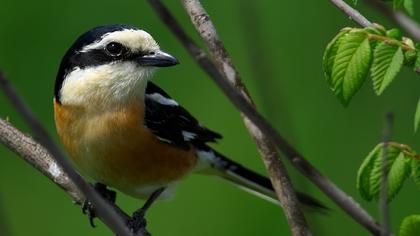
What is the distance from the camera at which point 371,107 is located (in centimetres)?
642

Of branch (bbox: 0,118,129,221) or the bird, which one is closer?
branch (bbox: 0,118,129,221)

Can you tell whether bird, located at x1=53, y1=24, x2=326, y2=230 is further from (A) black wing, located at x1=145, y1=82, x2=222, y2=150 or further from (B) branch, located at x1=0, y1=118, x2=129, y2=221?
(B) branch, located at x1=0, y1=118, x2=129, y2=221

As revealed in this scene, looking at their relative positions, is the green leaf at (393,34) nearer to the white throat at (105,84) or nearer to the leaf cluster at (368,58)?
the leaf cluster at (368,58)

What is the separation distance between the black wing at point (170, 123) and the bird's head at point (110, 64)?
0.24 m

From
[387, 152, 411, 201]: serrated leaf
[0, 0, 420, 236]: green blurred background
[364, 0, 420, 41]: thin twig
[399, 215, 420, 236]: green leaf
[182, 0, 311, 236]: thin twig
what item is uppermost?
[364, 0, 420, 41]: thin twig

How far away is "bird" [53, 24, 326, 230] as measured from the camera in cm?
382

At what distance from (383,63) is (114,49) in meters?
1.55

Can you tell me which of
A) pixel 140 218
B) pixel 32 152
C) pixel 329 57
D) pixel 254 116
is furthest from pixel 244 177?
pixel 254 116

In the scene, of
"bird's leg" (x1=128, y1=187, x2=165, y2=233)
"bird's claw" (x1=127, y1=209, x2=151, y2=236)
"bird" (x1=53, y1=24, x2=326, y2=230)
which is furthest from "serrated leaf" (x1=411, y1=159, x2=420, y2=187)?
"bird's leg" (x1=128, y1=187, x2=165, y2=233)

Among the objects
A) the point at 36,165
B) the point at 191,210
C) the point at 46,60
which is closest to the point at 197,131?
the point at 36,165

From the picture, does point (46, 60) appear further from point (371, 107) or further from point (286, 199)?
point (286, 199)

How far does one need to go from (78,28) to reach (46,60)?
30cm

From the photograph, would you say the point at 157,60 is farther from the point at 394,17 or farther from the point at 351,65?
the point at 394,17

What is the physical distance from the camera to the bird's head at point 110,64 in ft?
12.5
